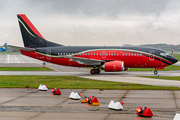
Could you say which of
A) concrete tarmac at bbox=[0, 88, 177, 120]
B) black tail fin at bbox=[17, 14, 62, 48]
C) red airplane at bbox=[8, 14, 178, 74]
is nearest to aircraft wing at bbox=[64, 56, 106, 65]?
red airplane at bbox=[8, 14, 178, 74]

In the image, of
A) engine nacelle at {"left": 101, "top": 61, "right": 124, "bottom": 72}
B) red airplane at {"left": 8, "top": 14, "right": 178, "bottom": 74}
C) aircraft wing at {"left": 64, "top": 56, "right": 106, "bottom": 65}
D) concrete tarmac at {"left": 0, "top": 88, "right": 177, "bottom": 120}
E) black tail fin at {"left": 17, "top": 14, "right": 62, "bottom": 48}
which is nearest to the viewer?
concrete tarmac at {"left": 0, "top": 88, "right": 177, "bottom": 120}

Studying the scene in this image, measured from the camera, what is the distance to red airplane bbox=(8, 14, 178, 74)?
36.2 m

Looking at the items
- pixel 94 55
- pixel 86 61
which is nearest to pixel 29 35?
pixel 86 61

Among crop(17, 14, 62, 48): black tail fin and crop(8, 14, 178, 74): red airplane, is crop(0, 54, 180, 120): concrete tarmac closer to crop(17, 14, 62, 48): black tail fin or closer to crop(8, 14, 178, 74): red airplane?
crop(8, 14, 178, 74): red airplane

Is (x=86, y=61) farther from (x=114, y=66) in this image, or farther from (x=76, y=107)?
(x=76, y=107)

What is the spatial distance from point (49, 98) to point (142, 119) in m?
7.12

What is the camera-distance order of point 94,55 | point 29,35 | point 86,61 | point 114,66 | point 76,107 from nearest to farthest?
point 76,107, point 114,66, point 86,61, point 94,55, point 29,35

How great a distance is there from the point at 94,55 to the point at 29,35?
10.8 metres

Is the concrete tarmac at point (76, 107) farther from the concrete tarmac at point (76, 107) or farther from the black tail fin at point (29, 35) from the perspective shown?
the black tail fin at point (29, 35)

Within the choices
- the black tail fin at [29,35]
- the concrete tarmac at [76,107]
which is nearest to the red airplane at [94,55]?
the black tail fin at [29,35]

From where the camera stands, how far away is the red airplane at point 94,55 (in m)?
36.2

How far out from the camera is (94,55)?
121 feet

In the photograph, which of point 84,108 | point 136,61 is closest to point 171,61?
point 136,61

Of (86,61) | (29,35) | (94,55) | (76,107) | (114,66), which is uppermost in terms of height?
(29,35)
